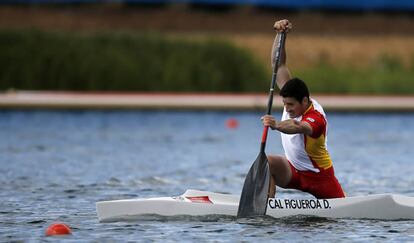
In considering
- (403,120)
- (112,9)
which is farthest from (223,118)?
(112,9)

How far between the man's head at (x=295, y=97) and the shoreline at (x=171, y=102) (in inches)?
843

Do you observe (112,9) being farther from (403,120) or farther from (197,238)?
(197,238)

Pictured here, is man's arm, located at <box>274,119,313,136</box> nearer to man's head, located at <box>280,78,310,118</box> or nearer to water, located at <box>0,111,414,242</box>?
man's head, located at <box>280,78,310,118</box>

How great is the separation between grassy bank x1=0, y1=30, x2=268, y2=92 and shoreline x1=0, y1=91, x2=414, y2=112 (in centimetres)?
229

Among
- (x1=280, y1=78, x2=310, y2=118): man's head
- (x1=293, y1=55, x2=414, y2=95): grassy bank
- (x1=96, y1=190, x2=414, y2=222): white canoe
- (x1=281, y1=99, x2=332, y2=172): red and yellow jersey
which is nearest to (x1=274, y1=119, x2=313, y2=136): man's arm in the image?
(x1=281, y1=99, x2=332, y2=172): red and yellow jersey

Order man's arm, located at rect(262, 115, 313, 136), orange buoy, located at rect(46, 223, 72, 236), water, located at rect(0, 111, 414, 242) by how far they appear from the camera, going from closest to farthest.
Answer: orange buoy, located at rect(46, 223, 72, 236)
man's arm, located at rect(262, 115, 313, 136)
water, located at rect(0, 111, 414, 242)

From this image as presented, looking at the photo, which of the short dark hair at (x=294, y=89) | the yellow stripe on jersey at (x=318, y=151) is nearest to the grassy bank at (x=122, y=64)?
the yellow stripe on jersey at (x=318, y=151)

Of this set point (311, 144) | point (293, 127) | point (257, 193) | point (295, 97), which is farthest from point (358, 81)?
point (293, 127)

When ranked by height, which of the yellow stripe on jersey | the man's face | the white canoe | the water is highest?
the man's face

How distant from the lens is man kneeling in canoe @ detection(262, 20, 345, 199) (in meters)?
13.4

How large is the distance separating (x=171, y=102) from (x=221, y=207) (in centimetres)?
2237

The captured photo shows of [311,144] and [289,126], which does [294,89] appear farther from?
[311,144]

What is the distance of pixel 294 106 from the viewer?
13.5 m

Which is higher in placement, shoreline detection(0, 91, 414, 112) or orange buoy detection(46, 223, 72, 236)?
shoreline detection(0, 91, 414, 112)
